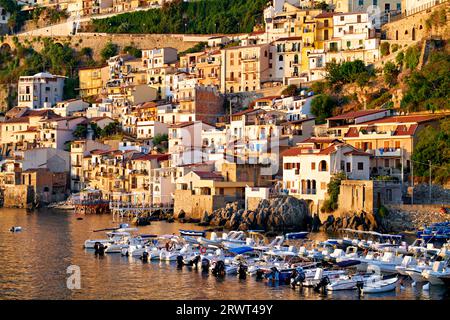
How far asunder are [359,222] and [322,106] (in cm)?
1730

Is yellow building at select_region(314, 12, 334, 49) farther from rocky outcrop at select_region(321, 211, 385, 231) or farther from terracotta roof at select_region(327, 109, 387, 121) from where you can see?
rocky outcrop at select_region(321, 211, 385, 231)

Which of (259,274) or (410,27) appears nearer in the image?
(259,274)

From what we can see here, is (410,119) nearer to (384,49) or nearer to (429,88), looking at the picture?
(429,88)

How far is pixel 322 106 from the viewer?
197 feet

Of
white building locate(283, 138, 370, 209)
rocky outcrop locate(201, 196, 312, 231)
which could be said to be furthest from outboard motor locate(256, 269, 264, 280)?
white building locate(283, 138, 370, 209)

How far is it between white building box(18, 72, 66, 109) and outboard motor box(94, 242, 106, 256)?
44424mm

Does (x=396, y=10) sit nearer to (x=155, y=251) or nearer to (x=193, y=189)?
(x=193, y=189)

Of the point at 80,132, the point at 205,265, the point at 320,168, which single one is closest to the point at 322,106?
the point at 320,168

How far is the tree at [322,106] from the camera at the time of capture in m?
60.1

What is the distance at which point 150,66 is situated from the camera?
79.6 m

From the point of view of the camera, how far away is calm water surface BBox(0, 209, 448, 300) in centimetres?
2925

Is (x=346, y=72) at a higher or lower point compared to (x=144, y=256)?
higher

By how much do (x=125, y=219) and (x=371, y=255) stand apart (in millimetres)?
22103
